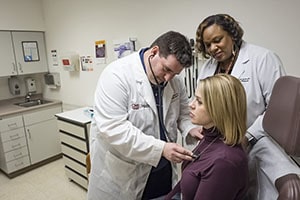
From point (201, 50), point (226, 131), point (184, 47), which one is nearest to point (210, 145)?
point (226, 131)

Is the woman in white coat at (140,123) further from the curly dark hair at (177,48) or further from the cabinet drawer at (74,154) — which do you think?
the cabinet drawer at (74,154)

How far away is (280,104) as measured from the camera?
930mm

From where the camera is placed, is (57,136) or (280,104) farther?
(57,136)

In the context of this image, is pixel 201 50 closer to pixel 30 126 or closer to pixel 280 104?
pixel 280 104

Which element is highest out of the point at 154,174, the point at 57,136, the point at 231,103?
the point at 231,103

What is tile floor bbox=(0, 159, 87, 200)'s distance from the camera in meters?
2.58

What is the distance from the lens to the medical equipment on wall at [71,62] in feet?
10.1

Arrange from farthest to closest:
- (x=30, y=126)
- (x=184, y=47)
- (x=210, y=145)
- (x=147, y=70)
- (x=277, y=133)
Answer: (x=30, y=126)
(x=147, y=70)
(x=184, y=47)
(x=210, y=145)
(x=277, y=133)

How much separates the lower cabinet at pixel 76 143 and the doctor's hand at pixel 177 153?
4.83ft

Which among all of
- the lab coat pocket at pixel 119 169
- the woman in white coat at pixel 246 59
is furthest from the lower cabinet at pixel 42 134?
the woman in white coat at pixel 246 59

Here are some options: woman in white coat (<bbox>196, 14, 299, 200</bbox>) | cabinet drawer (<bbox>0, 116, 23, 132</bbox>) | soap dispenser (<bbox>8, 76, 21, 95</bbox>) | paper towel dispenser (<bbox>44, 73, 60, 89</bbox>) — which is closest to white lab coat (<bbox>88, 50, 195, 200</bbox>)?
woman in white coat (<bbox>196, 14, 299, 200</bbox>)

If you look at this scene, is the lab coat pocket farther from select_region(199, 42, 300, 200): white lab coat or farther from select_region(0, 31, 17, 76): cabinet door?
select_region(0, 31, 17, 76): cabinet door

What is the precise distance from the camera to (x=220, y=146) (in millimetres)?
979

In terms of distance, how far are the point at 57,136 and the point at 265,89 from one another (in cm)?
302
